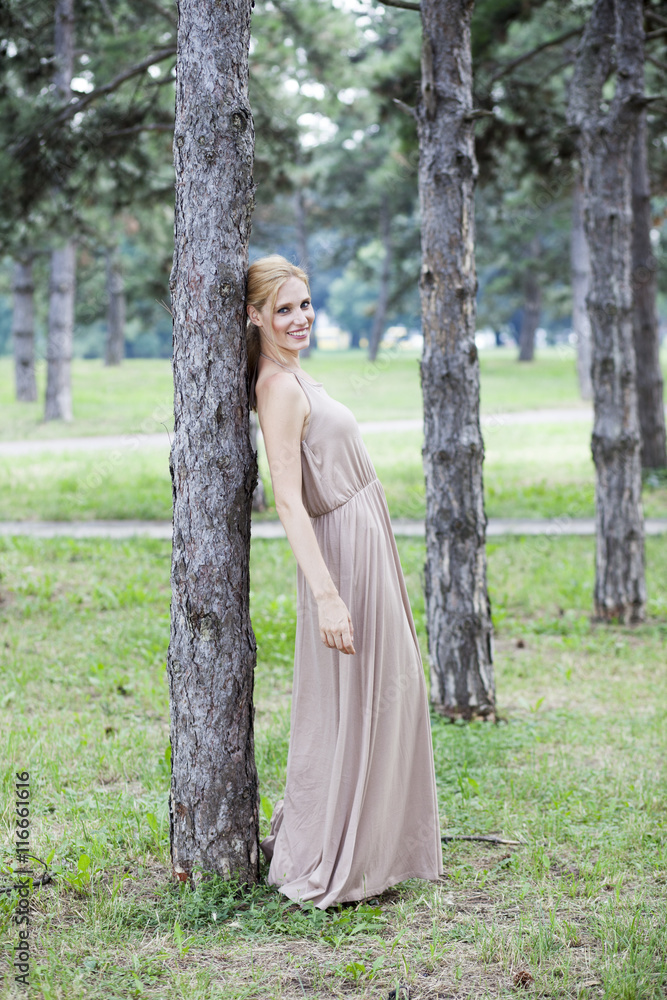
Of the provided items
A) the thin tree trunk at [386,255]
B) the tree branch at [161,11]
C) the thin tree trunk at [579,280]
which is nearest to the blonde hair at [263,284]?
the tree branch at [161,11]

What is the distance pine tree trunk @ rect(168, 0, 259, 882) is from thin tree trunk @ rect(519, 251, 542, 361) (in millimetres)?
32986

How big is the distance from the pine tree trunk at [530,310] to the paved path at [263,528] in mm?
25871

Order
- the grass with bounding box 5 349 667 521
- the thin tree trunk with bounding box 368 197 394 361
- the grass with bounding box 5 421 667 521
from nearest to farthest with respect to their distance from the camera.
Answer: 1. the grass with bounding box 5 421 667 521
2. the grass with bounding box 5 349 667 521
3. the thin tree trunk with bounding box 368 197 394 361

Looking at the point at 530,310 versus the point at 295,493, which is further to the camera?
the point at 530,310

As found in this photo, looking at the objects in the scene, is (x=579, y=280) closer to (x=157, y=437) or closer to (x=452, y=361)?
(x=157, y=437)

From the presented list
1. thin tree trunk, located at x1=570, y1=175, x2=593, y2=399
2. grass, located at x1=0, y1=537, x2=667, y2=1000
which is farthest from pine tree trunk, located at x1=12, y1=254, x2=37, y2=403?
grass, located at x1=0, y1=537, x2=667, y2=1000

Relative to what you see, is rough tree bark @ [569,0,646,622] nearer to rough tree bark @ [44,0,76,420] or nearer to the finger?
the finger

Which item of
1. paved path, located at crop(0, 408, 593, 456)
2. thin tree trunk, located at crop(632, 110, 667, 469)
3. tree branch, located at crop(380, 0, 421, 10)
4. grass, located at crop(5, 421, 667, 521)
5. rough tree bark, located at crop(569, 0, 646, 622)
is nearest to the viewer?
tree branch, located at crop(380, 0, 421, 10)

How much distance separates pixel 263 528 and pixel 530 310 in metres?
30.0

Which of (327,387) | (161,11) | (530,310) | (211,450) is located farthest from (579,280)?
(211,450)

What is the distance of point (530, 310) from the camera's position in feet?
126

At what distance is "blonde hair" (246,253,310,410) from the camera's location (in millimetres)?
3166

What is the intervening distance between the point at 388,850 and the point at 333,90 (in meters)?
10.1

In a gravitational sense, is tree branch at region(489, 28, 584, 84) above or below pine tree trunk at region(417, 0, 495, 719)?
above
